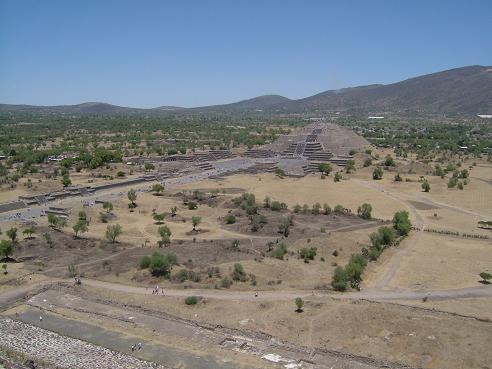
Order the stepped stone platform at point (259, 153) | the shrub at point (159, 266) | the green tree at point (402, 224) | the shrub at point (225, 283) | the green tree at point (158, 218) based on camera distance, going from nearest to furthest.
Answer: the shrub at point (225, 283), the shrub at point (159, 266), the green tree at point (402, 224), the green tree at point (158, 218), the stepped stone platform at point (259, 153)

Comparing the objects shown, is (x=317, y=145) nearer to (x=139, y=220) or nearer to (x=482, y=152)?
(x=482, y=152)

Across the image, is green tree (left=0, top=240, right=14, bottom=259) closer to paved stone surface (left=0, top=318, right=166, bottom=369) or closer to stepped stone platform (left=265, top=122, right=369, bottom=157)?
paved stone surface (left=0, top=318, right=166, bottom=369)

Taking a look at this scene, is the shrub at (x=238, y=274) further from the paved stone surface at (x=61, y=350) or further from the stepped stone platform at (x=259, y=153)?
the stepped stone platform at (x=259, y=153)

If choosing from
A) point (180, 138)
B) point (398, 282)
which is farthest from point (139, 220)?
point (180, 138)

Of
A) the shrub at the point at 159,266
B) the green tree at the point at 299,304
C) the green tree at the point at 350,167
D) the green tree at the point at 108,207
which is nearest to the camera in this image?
the green tree at the point at 299,304

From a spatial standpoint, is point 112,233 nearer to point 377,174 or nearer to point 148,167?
point 148,167

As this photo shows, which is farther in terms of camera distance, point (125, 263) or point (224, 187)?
point (224, 187)

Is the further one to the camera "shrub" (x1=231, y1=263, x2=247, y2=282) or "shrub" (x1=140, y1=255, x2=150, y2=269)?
"shrub" (x1=140, y1=255, x2=150, y2=269)

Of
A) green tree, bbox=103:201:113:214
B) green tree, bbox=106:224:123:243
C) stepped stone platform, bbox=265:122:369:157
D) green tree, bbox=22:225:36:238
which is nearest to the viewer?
green tree, bbox=106:224:123:243

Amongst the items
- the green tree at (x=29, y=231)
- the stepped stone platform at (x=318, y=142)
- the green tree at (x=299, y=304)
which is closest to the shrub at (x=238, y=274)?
the green tree at (x=299, y=304)

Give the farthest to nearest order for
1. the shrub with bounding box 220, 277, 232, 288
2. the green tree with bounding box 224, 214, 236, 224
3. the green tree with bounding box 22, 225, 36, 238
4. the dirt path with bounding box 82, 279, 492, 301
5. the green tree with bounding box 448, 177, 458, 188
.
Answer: the green tree with bounding box 448, 177, 458, 188 → the green tree with bounding box 224, 214, 236, 224 → the green tree with bounding box 22, 225, 36, 238 → the shrub with bounding box 220, 277, 232, 288 → the dirt path with bounding box 82, 279, 492, 301

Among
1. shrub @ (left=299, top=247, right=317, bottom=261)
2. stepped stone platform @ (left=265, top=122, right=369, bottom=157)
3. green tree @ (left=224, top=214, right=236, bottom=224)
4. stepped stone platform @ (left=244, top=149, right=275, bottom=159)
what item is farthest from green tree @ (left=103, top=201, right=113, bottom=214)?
stepped stone platform @ (left=265, top=122, right=369, bottom=157)
